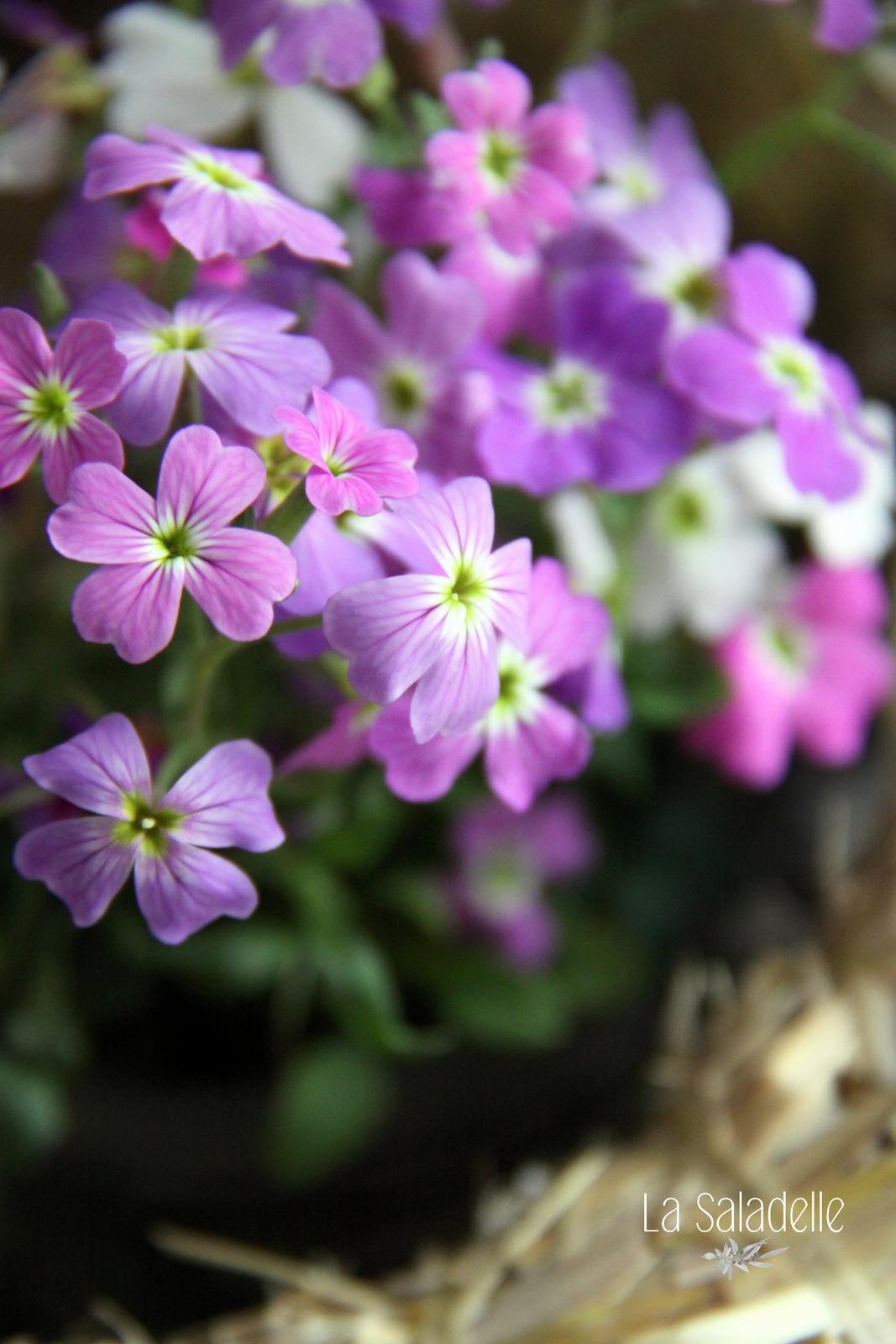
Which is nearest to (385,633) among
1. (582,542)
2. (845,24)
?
(582,542)

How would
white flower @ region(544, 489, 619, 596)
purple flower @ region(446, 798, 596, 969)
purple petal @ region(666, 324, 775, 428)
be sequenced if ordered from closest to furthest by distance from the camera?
1. purple petal @ region(666, 324, 775, 428)
2. white flower @ region(544, 489, 619, 596)
3. purple flower @ region(446, 798, 596, 969)

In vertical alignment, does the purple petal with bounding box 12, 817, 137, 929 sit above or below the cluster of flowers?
below

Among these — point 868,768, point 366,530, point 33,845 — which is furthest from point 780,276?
point 868,768

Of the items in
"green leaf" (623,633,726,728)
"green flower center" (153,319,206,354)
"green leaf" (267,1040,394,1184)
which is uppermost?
"green flower center" (153,319,206,354)

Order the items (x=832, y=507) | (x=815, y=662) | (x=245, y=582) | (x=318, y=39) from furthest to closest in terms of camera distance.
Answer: (x=815, y=662)
(x=832, y=507)
(x=318, y=39)
(x=245, y=582)

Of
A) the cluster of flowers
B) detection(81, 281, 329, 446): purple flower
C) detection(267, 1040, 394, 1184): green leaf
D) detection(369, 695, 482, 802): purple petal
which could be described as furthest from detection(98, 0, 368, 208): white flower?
detection(267, 1040, 394, 1184): green leaf

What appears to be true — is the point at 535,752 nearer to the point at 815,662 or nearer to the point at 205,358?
the point at 205,358

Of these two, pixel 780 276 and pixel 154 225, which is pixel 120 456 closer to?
pixel 154 225

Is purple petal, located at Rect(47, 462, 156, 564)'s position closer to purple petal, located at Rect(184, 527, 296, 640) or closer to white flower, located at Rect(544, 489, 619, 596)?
purple petal, located at Rect(184, 527, 296, 640)
